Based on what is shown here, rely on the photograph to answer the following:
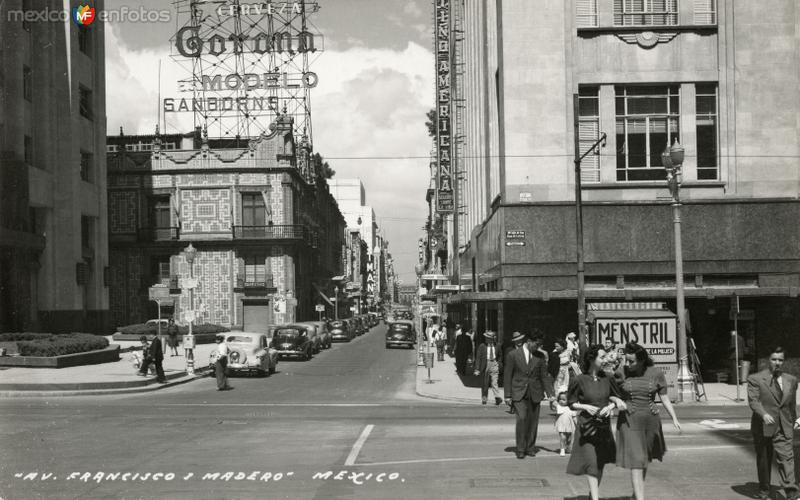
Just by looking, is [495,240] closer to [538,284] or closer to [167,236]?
[538,284]

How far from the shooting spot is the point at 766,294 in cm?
2427

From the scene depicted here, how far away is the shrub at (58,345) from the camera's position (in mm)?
30312

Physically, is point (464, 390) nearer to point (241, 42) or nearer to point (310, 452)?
point (310, 452)

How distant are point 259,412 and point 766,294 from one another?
14.7 m

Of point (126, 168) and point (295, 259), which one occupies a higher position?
point (126, 168)

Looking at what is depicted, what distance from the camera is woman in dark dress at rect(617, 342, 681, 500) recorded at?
8836 millimetres

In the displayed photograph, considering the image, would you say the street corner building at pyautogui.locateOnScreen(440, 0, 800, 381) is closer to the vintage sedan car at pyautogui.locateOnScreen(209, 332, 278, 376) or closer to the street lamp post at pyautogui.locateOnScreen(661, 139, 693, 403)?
the street lamp post at pyautogui.locateOnScreen(661, 139, 693, 403)

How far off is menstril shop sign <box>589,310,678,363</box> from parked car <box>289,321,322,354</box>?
24.4m

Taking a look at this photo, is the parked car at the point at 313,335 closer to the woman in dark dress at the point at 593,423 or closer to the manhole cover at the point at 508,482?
the manhole cover at the point at 508,482

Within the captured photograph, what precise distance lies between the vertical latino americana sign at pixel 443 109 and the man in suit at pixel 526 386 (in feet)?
115

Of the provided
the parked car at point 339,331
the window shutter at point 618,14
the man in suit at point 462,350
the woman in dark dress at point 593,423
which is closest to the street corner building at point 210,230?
the parked car at point 339,331

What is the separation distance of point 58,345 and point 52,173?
57.9ft

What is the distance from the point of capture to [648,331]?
22109mm

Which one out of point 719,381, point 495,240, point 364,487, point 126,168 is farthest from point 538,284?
point 126,168
